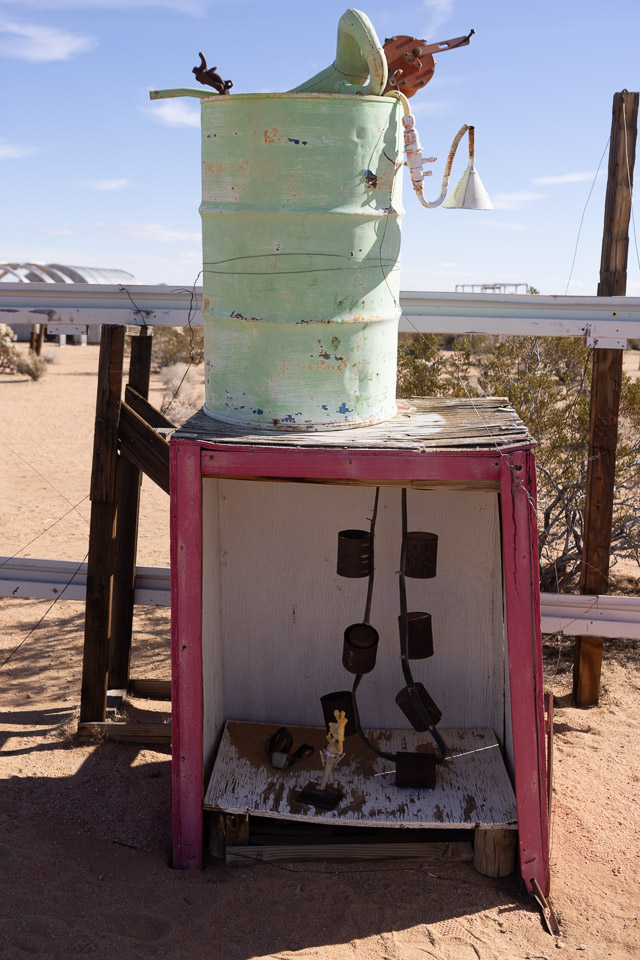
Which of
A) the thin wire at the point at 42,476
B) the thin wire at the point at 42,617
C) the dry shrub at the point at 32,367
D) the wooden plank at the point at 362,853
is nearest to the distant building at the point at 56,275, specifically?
the dry shrub at the point at 32,367

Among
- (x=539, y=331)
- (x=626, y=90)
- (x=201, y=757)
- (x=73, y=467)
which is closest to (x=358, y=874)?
(x=201, y=757)

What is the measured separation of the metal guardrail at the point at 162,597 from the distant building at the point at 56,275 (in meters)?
16.4

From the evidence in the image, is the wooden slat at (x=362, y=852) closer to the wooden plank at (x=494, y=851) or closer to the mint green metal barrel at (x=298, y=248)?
the wooden plank at (x=494, y=851)

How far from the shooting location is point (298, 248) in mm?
3369

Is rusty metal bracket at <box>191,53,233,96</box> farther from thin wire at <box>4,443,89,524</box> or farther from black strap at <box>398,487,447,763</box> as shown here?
thin wire at <box>4,443,89,524</box>

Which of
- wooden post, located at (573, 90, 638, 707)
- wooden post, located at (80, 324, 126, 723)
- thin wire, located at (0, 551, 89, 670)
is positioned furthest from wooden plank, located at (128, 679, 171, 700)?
wooden post, located at (573, 90, 638, 707)

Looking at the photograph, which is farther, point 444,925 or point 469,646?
point 469,646

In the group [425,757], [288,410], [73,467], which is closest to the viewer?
[288,410]

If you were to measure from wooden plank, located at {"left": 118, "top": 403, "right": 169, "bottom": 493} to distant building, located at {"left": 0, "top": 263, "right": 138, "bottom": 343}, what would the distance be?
16.9 meters

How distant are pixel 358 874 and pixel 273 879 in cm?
36

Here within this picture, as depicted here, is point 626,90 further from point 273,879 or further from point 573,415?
point 273,879

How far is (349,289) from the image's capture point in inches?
136

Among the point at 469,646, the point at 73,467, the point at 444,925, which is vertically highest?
the point at 73,467

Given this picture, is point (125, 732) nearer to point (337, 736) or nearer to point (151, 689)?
point (151, 689)
